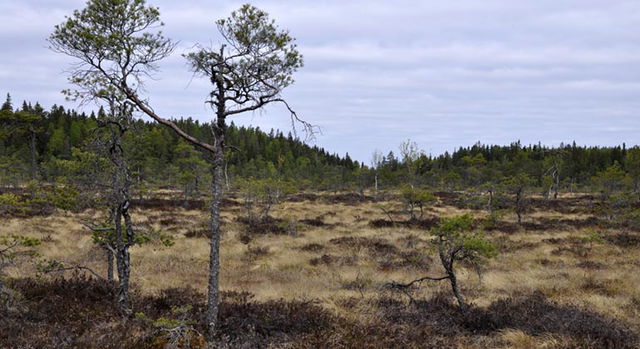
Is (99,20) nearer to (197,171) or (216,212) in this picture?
(216,212)

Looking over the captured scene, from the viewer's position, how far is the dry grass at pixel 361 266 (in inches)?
405

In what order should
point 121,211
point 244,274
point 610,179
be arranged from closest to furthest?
point 121,211
point 244,274
point 610,179

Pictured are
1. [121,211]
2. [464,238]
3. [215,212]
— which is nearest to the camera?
[215,212]

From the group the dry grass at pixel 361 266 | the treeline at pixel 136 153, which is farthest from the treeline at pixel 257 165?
the dry grass at pixel 361 266

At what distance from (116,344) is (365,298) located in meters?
5.97

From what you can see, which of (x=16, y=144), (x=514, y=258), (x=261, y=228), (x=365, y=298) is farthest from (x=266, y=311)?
(x=16, y=144)

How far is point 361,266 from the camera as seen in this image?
1475cm

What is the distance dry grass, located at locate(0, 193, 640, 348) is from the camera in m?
10.3

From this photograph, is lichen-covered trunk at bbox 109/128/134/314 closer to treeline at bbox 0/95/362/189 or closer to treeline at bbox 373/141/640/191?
treeline at bbox 0/95/362/189

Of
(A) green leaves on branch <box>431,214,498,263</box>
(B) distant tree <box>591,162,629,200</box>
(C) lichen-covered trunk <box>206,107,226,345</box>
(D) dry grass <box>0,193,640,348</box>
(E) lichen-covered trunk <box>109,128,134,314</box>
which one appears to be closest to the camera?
(C) lichen-covered trunk <box>206,107,226,345</box>

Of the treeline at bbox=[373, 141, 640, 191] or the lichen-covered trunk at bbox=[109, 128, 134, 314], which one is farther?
the treeline at bbox=[373, 141, 640, 191]

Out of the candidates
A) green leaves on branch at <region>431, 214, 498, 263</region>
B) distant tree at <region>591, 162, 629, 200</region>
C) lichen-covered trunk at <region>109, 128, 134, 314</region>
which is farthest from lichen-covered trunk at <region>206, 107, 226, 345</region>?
distant tree at <region>591, 162, 629, 200</region>

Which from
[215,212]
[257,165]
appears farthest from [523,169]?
[215,212]

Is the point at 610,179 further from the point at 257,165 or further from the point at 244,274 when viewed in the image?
the point at 257,165
